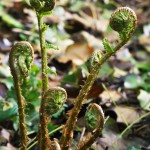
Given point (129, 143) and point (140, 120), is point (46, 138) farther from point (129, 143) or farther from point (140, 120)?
point (140, 120)

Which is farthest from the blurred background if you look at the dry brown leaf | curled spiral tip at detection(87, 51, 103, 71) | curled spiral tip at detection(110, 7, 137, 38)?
curled spiral tip at detection(110, 7, 137, 38)

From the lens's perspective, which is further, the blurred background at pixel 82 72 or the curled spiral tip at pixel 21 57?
the blurred background at pixel 82 72

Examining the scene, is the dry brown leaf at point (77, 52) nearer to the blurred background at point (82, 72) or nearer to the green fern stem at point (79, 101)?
the blurred background at point (82, 72)

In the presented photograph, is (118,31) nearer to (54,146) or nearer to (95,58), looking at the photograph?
(95,58)

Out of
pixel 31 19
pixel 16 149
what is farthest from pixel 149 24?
pixel 16 149

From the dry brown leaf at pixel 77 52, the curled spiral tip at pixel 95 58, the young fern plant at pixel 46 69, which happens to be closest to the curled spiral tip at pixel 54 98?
the young fern plant at pixel 46 69

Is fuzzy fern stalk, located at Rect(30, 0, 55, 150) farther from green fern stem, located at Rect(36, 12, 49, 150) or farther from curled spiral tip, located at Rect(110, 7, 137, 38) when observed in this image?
curled spiral tip, located at Rect(110, 7, 137, 38)
